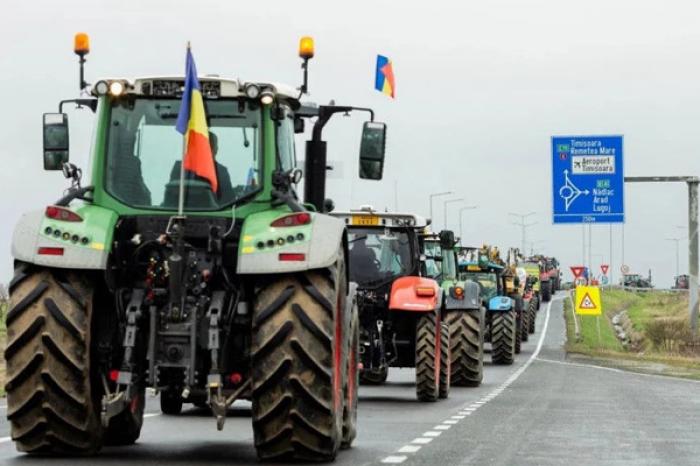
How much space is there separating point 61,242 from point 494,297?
33.6 m

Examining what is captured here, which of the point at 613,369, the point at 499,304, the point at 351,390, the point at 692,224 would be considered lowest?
the point at 613,369

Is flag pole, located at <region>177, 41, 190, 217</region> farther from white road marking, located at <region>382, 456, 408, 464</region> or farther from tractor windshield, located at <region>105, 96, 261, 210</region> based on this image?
white road marking, located at <region>382, 456, 408, 464</region>

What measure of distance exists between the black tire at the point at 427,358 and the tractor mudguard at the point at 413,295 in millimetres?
264

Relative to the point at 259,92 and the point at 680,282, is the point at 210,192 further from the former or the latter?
the point at 680,282

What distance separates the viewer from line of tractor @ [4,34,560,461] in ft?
44.4

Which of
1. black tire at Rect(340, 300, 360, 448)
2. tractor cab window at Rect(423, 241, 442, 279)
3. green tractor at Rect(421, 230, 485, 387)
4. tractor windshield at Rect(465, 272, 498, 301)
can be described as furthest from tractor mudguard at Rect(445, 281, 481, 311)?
tractor windshield at Rect(465, 272, 498, 301)

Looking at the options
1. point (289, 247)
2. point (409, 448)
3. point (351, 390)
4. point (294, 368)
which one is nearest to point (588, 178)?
point (409, 448)

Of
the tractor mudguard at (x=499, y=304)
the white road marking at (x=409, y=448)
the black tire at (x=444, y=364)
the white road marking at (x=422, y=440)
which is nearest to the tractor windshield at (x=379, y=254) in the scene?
the black tire at (x=444, y=364)

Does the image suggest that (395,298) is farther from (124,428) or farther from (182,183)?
(182,183)

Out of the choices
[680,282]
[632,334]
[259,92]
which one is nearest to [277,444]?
[259,92]

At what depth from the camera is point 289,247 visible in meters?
13.6

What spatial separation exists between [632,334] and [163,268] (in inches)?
2346

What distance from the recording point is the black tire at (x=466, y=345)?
3191cm

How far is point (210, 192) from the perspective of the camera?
1449 cm
